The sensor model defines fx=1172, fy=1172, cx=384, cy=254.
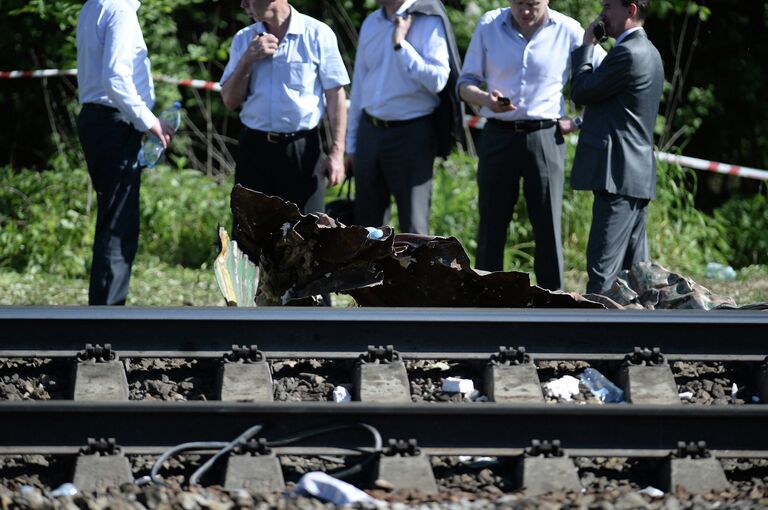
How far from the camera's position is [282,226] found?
5.49 meters

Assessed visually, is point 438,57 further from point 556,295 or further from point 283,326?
point 283,326

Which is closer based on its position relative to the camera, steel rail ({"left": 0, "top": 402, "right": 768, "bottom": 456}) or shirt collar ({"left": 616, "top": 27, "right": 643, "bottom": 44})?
steel rail ({"left": 0, "top": 402, "right": 768, "bottom": 456})

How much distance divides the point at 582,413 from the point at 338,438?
0.85 metres

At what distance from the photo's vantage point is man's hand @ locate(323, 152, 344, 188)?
293 inches

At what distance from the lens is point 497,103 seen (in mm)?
7059

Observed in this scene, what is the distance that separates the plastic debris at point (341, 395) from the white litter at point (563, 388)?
29.9 inches

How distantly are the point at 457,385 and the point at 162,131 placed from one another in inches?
135

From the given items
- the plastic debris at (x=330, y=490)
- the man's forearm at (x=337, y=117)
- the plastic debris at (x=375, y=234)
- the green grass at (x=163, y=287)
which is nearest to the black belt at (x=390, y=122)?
the man's forearm at (x=337, y=117)

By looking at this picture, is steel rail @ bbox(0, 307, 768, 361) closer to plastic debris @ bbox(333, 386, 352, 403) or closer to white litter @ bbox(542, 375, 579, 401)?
white litter @ bbox(542, 375, 579, 401)

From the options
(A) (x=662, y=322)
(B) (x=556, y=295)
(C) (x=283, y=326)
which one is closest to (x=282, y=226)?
(C) (x=283, y=326)

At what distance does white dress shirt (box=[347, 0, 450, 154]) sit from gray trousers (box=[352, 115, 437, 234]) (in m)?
0.11

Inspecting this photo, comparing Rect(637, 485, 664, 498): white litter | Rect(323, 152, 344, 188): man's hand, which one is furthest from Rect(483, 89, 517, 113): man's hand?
Rect(637, 485, 664, 498): white litter

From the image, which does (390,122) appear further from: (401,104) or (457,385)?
(457,385)

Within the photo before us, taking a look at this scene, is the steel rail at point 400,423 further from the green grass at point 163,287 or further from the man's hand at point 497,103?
the green grass at point 163,287
